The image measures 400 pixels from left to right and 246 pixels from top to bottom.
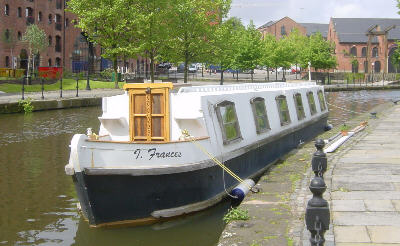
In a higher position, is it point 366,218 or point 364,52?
point 364,52

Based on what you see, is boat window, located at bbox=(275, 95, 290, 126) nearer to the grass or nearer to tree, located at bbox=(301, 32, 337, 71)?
the grass

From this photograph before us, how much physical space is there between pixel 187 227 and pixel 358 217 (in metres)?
3.46

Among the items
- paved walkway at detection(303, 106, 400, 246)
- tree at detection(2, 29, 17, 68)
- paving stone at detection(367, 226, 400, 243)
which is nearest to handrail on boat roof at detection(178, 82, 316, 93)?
paved walkway at detection(303, 106, 400, 246)

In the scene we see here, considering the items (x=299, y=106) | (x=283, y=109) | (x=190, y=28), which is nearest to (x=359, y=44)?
(x=190, y=28)

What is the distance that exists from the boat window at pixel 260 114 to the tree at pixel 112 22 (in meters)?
A: 28.6

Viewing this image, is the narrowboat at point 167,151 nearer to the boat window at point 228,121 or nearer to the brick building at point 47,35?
the boat window at point 228,121

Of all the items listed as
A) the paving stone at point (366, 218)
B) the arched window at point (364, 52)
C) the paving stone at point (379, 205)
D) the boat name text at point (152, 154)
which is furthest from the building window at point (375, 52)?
the paving stone at point (366, 218)

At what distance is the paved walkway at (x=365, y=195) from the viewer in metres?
7.39

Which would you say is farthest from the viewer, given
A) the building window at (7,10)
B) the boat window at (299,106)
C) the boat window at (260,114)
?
the building window at (7,10)

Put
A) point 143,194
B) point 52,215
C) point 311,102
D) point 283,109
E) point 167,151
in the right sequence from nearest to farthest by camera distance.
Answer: point 143,194
point 167,151
point 52,215
point 283,109
point 311,102

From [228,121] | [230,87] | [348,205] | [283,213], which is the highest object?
[230,87]

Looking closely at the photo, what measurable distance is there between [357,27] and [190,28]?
7286cm

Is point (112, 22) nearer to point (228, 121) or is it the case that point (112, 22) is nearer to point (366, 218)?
point (228, 121)

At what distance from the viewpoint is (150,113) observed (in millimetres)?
11891
